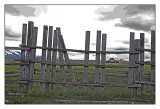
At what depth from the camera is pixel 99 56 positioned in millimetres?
6559

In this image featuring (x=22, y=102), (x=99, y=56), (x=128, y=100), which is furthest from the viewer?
(x=99, y=56)

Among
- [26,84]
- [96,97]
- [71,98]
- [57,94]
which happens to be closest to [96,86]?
[96,97]

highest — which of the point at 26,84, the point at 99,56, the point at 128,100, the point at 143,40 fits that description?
the point at 143,40

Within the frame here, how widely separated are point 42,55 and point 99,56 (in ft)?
6.97

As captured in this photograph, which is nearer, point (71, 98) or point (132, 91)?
point (71, 98)

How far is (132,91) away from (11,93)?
14.7ft

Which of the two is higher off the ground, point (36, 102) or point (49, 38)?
point (49, 38)

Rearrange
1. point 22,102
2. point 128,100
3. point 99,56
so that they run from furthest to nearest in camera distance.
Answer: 1. point 99,56
2. point 128,100
3. point 22,102

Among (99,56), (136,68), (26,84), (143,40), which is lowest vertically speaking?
(26,84)

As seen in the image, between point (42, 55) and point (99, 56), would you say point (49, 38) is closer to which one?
point (42, 55)

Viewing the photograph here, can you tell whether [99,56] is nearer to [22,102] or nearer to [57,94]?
[57,94]

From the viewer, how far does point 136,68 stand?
21.8 feet

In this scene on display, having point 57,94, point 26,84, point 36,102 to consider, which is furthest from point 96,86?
point 26,84

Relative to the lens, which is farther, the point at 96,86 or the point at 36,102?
the point at 96,86
